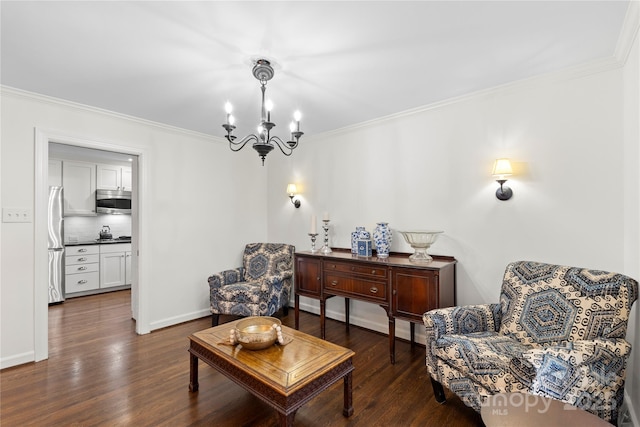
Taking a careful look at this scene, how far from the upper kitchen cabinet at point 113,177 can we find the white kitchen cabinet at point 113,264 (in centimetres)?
113

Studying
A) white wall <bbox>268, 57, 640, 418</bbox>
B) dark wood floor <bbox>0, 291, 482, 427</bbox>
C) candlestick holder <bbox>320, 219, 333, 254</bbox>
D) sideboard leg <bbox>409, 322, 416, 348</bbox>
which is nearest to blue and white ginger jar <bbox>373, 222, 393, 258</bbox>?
white wall <bbox>268, 57, 640, 418</bbox>

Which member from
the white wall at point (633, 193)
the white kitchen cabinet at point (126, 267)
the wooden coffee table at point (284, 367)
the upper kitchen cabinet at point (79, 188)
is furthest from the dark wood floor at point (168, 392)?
the upper kitchen cabinet at point (79, 188)

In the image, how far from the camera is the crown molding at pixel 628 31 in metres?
1.61

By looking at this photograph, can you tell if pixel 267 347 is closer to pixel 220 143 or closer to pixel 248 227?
pixel 248 227

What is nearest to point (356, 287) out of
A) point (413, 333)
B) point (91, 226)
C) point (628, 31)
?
point (413, 333)

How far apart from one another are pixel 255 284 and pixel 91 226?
13.3ft

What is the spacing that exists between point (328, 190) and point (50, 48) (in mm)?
2827

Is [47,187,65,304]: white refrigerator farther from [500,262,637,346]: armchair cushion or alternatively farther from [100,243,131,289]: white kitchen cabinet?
[500,262,637,346]: armchair cushion

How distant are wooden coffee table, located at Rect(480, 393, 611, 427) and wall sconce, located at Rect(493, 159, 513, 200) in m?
1.70

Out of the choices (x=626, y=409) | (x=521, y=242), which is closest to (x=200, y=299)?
(x=521, y=242)

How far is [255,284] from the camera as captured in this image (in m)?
3.63

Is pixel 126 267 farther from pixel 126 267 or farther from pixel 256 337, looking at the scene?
pixel 256 337

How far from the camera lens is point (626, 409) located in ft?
6.23

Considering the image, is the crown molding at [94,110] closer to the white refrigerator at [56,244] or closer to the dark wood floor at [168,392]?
the dark wood floor at [168,392]
